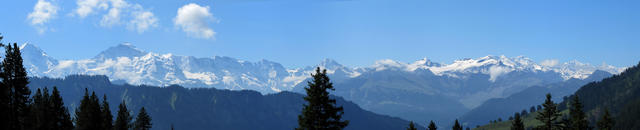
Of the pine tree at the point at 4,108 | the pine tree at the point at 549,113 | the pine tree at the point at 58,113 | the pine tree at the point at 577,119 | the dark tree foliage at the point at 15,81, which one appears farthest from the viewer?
the pine tree at the point at 577,119

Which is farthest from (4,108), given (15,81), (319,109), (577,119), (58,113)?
(577,119)

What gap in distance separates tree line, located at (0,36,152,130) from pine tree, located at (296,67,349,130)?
23.0 m

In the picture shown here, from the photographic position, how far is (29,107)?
172ft

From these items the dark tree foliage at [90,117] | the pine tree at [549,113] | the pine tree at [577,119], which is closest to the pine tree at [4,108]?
the dark tree foliage at [90,117]

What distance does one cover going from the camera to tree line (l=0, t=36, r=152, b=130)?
4509cm

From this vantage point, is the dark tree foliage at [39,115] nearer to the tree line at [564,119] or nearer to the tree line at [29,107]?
the tree line at [29,107]

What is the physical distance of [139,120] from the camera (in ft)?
301

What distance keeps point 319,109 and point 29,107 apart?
33.4 metres

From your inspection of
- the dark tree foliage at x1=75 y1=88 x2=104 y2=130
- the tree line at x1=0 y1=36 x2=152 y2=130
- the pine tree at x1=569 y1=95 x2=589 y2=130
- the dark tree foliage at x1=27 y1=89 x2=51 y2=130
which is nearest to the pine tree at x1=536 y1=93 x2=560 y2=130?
the pine tree at x1=569 y1=95 x2=589 y2=130

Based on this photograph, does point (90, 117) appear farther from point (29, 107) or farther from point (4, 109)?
point (4, 109)

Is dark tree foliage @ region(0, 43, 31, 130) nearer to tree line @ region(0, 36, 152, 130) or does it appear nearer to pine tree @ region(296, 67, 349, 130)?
tree line @ region(0, 36, 152, 130)

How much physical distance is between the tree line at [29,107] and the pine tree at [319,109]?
23049 millimetres

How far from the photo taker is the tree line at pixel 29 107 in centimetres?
4509

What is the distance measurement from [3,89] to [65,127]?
67.9ft
